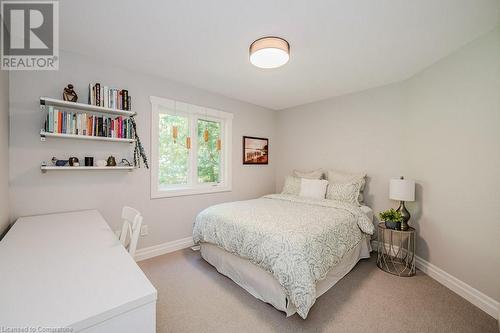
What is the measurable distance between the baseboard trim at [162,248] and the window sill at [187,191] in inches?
26.6

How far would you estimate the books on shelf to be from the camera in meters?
2.01

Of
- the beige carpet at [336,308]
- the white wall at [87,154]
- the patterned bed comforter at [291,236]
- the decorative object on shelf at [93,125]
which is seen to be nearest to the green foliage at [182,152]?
the white wall at [87,154]

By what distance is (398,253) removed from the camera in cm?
277

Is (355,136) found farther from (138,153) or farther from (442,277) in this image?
(138,153)

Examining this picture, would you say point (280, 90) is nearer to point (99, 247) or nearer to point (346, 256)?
point (346, 256)

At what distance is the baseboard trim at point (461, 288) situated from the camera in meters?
1.76

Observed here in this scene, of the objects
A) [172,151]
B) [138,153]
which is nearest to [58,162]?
[138,153]

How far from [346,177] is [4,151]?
395 centimetres

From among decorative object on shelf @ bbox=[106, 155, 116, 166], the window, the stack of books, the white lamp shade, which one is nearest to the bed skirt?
the white lamp shade

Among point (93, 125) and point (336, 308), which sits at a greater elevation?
point (93, 125)

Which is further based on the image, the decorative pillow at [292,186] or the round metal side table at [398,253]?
the decorative pillow at [292,186]

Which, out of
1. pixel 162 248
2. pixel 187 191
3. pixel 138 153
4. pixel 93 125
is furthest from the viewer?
pixel 187 191

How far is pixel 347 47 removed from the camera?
6.87 feet

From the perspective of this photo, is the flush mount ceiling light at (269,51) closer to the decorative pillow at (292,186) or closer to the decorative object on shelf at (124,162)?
the decorative object on shelf at (124,162)
